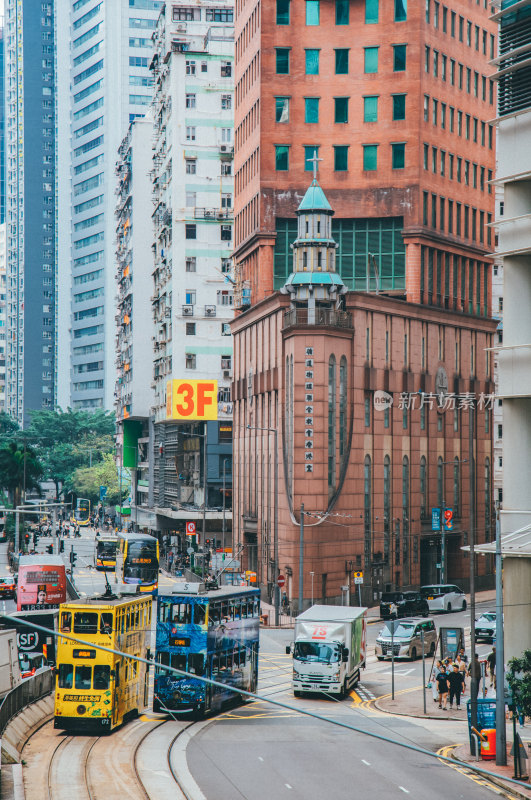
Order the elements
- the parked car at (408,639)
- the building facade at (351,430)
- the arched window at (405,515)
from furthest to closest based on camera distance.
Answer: the arched window at (405,515)
the building facade at (351,430)
the parked car at (408,639)

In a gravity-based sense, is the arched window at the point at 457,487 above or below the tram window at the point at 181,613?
above

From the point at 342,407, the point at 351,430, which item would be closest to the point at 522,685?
the point at 342,407

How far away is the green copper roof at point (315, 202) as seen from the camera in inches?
2874

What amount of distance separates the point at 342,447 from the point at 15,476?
2111 inches

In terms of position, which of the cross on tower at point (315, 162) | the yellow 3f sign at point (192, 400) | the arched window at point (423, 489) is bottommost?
the arched window at point (423, 489)

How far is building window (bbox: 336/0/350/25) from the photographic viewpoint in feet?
263

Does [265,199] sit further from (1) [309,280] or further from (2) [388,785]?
(2) [388,785]

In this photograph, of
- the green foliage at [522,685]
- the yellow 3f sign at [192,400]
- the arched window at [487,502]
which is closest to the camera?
the green foliage at [522,685]

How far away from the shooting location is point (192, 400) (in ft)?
346

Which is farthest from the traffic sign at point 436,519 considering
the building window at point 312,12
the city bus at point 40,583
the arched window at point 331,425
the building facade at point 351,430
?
the building window at point 312,12

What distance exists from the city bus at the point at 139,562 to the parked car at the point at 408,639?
81.3 feet

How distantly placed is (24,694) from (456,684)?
14810 millimetres

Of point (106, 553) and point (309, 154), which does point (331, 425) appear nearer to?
point (309, 154)

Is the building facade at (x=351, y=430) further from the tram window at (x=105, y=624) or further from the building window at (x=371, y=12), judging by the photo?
the tram window at (x=105, y=624)
